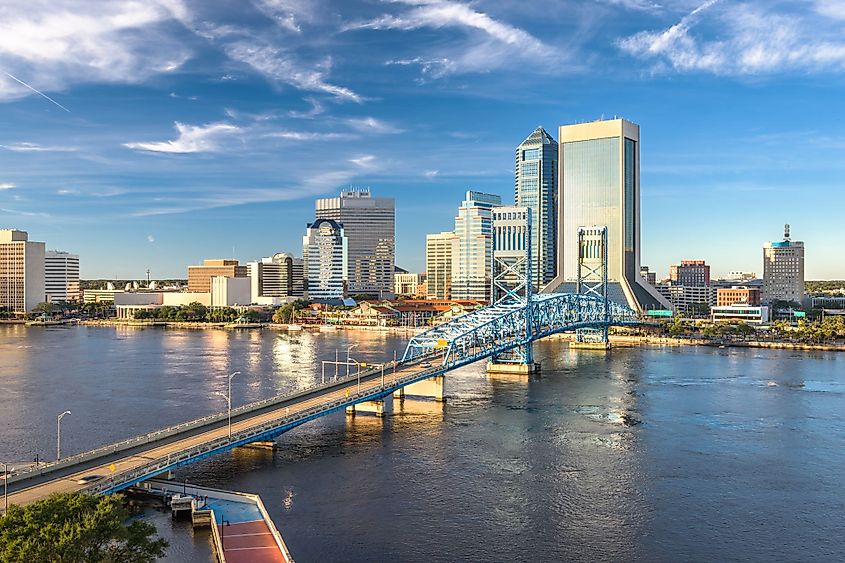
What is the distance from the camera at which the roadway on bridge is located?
32344 mm

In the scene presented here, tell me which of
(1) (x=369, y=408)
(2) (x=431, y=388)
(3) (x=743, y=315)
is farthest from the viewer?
(3) (x=743, y=315)

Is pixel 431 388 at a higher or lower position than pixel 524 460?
higher

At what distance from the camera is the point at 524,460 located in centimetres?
4562

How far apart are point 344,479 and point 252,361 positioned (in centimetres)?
6076

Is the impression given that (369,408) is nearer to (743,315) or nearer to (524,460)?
(524,460)

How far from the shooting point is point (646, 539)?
33.2 metres

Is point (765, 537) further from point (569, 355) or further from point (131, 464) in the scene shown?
point (569, 355)

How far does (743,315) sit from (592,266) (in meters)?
34.2

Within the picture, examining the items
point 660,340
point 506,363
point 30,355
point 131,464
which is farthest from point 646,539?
point 660,340

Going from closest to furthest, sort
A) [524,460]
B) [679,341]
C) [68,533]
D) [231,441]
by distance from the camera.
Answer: [68,533]
[231,441]
[524,460]
[679,341]

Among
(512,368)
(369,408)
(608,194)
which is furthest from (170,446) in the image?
(608,194)

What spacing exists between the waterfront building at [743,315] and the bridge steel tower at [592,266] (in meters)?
27.2

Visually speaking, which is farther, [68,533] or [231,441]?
[231,441]

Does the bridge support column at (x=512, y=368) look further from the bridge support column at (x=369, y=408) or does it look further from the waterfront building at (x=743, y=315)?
the waterfront building at (x=743, y=315)
